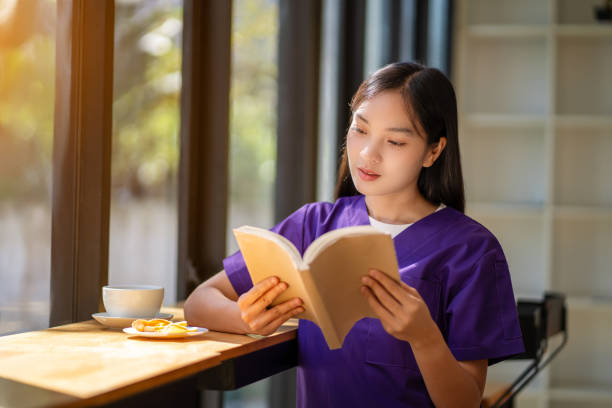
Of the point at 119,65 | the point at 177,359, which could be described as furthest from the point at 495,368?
the point at 177,359

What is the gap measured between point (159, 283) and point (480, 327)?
0.84m

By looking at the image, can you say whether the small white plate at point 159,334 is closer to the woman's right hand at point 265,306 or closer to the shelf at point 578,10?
the woman's right hand at point 265,306

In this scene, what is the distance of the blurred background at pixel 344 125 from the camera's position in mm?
1380

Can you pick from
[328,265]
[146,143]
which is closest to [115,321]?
[328,265]

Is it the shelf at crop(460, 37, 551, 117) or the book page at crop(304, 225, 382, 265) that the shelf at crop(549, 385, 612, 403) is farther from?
the book page at crop(304, 225, 382, 265)

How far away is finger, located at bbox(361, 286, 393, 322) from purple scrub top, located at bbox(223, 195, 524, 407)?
9.6 inches

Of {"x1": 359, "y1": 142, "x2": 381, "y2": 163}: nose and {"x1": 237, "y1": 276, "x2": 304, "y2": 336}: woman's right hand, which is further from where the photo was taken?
{"x1": 359, "y1": 142, "x2": 381, "y2": 163}: nose

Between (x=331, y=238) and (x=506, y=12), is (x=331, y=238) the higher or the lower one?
the lower one

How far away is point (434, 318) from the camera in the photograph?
4.62 ft

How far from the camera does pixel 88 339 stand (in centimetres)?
121

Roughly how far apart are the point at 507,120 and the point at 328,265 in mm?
2737

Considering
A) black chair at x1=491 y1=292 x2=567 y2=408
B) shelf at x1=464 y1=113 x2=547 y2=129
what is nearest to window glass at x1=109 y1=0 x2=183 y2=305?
black chair at x1=491 y1=292 x2=567 y2=408

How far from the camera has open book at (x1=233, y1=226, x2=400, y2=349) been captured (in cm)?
107

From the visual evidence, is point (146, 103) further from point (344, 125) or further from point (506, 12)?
point (506, 12)
